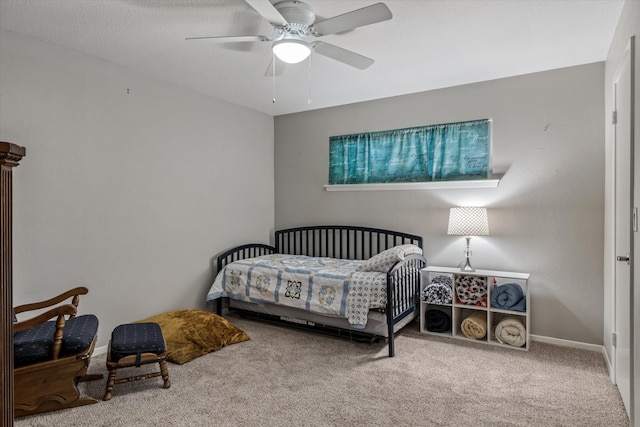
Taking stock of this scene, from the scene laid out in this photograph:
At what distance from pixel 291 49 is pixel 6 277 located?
199 centimetres

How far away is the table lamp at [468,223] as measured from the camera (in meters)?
3.59

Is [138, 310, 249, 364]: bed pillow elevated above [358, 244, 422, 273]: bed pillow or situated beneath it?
situated beneath

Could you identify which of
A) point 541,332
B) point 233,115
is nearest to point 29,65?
point 233,115

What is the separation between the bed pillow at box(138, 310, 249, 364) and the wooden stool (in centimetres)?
46

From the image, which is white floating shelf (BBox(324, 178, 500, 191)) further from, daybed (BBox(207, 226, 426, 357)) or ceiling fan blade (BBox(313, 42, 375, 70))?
ceiling fan blade (BBox(313, 42, 375, 70))

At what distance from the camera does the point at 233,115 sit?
4621mm

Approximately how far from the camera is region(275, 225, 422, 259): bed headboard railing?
439cm

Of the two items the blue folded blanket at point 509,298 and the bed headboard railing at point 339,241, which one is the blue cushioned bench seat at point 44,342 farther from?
the blue folded blanket at point 509,298

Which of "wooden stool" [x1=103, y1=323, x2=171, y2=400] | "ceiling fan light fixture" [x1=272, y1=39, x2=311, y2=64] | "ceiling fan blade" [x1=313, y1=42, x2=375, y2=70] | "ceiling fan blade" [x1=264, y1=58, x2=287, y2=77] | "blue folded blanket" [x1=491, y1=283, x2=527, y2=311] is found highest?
"ceiling fan blade" [x1=264, y1=58, x2=287, y2=77]

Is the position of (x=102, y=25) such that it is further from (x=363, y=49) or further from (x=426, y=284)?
(x=426, y=284)

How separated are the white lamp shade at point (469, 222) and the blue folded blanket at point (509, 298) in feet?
1.67

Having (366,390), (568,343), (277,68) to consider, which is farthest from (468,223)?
(277,68)

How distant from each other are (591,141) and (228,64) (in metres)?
3.19

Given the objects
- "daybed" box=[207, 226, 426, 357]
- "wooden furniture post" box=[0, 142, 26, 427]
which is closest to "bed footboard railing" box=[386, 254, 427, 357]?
"daybed" box=[207, 226, 426, 357]
